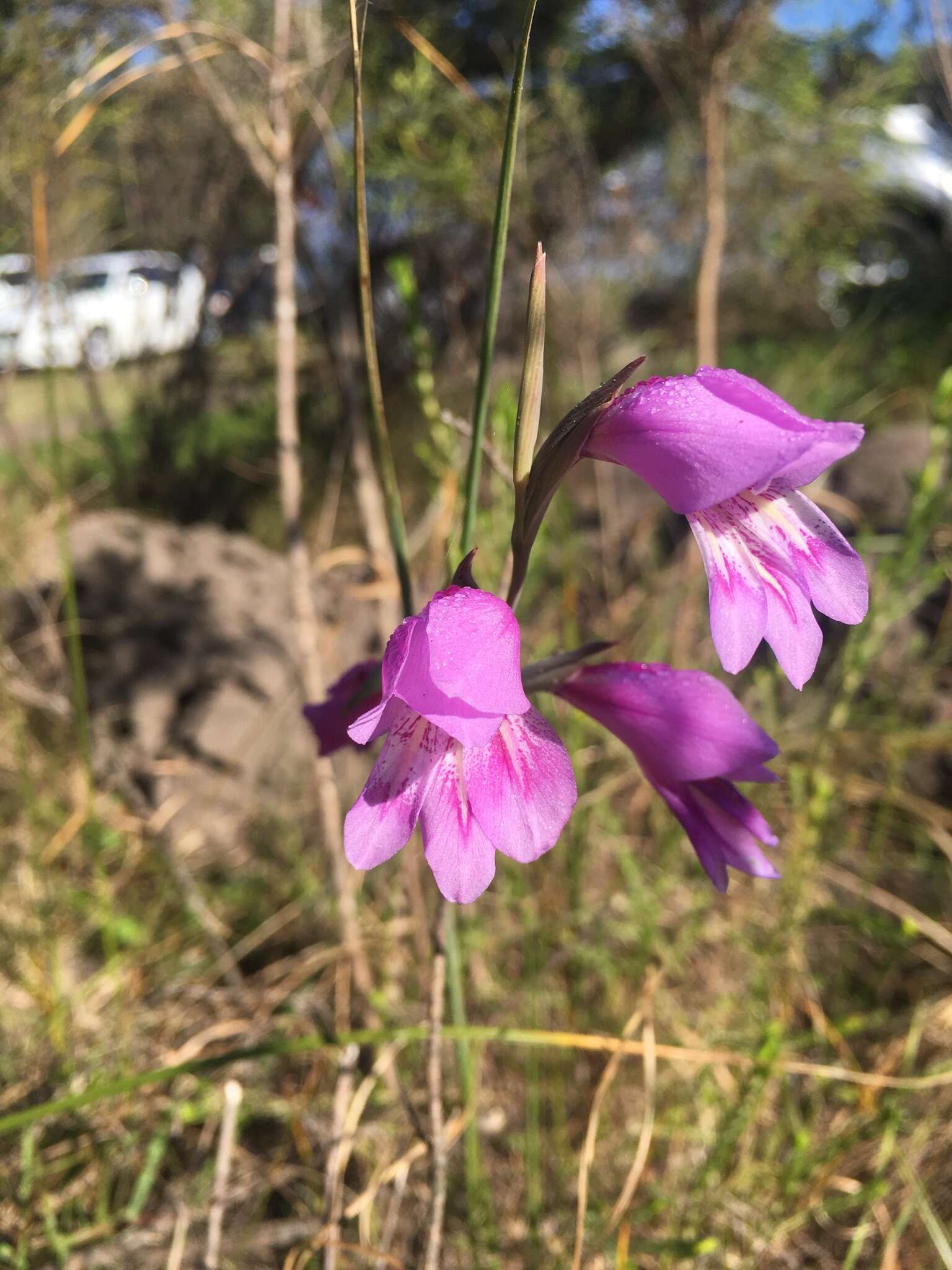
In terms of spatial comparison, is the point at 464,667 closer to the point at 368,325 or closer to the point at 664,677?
the point at 664,677

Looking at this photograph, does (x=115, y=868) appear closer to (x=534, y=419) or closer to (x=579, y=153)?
(x=534, y=419)

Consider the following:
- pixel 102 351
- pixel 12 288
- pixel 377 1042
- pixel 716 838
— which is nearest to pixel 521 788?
pixel 716 838

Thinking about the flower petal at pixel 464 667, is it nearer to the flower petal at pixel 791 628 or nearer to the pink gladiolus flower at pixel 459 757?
the pink gladiolus flower at pixel 459 757

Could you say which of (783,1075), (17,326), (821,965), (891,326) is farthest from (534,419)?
(891,326)

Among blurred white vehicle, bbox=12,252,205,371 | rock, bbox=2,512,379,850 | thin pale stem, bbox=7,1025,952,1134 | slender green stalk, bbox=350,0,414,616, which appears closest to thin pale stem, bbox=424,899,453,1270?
thin pale stem, bbox=7,1025,952,1134

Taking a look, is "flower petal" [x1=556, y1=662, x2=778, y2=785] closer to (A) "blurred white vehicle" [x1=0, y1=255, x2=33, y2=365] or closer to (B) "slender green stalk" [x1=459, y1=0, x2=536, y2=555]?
(B) "slender green stalk" [x1=459, y1=0, x2=536, y2=555]

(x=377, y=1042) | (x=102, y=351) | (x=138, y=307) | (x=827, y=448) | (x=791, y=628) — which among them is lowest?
(x=377, y=1042)

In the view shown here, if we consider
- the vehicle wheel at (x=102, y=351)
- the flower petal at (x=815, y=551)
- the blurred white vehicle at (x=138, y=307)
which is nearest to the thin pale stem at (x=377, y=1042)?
the flower petal at (x=815, y=551)
